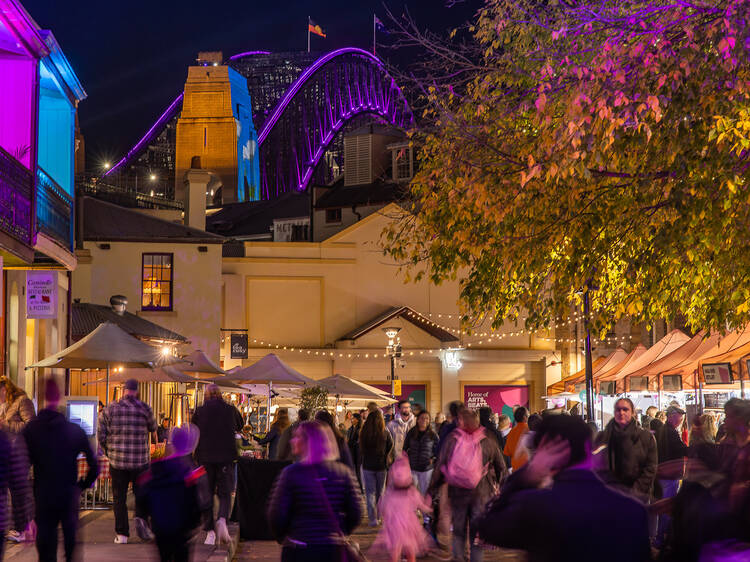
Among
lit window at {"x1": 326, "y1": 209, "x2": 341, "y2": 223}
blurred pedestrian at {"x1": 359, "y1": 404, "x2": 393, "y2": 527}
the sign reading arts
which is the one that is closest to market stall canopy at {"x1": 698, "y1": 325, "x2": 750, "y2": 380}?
blurred pedestrian at {"x1": 359, "y1": 404, "x2": 393, "y2": 527}

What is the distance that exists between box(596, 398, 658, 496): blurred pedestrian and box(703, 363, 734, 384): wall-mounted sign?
5.80m

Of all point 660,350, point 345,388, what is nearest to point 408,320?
point 345,388

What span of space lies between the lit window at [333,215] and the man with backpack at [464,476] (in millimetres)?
40313

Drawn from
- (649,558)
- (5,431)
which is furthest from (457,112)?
(649,558)

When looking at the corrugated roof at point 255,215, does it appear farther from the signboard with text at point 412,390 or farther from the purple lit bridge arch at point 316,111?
the purple lit bridge arch at point 316,111

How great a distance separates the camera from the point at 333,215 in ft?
176

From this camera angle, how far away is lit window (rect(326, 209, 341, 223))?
53.3 meters

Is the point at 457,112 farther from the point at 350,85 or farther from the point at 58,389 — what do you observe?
the point at 350,85

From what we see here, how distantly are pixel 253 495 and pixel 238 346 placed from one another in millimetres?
29373

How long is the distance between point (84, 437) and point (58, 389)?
18.2 inches

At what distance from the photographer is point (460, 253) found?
1482 cm

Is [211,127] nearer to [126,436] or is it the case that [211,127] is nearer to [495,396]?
[495,396]

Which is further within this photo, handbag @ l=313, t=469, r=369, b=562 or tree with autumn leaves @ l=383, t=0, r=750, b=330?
tree with autumn leaves @ l=383, t=0, r=750, b=330

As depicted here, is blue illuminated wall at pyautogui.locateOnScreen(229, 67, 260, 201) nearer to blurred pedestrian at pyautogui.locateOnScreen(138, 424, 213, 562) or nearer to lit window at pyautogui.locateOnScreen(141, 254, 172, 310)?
lit window at pyautogui.locateOnScreen(141, 254, 172, 310)
